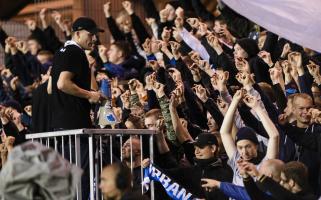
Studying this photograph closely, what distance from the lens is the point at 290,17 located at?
8938mm

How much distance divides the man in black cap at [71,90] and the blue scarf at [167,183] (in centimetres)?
64

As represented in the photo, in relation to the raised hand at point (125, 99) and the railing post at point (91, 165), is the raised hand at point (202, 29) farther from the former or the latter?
the railing post at point (91, 165)

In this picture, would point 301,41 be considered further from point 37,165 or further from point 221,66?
point 37,165

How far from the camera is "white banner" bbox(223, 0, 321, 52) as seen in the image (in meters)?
8.58

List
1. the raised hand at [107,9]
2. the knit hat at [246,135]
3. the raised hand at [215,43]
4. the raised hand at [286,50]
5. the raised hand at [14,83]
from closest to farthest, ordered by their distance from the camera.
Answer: the knit hat at [246,135], the raised hand at [215,43], the raised hand at [286,50], the raised hand at [14,83], the raised hand at [107,9]

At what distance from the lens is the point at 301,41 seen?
8.59m

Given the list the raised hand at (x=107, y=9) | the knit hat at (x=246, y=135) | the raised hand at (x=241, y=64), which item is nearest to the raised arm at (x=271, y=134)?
the knit hat at (x=246, y=135)

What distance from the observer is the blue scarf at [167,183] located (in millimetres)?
8250

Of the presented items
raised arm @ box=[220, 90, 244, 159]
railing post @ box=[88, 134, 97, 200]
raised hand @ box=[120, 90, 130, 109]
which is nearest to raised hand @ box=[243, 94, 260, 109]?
raised arm @ box=[220, 90, 244, 159]

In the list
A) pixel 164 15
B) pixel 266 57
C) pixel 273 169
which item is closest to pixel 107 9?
pixel 164 15

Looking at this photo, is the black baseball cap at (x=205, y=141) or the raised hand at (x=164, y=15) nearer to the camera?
the black baseball cap at (x=205, y=141)

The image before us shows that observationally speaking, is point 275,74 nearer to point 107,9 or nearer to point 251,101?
point 251,101

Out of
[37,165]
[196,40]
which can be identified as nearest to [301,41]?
[196,40]

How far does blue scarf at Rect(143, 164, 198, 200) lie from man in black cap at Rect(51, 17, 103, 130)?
644 mm
